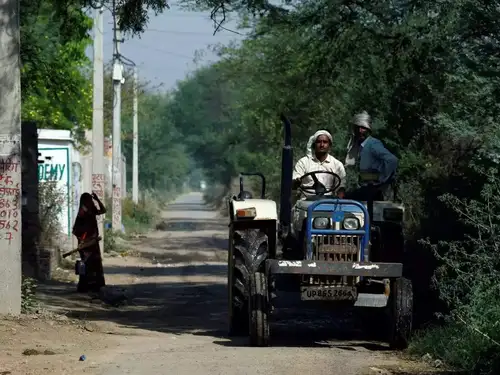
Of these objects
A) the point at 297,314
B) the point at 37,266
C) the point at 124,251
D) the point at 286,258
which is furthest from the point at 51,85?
the point at 124,251

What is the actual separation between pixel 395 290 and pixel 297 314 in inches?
160

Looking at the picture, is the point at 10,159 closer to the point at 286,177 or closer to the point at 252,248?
the point at 252,248

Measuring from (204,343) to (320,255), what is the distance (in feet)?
5.54

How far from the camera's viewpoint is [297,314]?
53.8 ft

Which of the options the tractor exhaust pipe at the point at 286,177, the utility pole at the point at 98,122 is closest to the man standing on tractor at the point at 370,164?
the tractor exhaust pipe at the point at 286,177

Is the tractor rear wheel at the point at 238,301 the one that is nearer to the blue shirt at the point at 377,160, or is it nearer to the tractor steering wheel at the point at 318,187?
the tractor steering wheel at the point at 318,187

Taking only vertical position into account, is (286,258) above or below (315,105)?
below

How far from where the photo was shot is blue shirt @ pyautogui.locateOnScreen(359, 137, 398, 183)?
43.1ft

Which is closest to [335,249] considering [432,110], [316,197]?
[316,197]

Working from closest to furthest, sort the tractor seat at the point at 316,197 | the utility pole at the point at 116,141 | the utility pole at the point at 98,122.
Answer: the tractor seat at the point at 316,197 < the utility pole at the point at 98,122 < the utility pole at the point at 116,141

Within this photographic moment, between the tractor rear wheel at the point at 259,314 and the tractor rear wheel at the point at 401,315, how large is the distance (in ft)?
4.25

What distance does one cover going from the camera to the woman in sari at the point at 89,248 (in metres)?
20.0

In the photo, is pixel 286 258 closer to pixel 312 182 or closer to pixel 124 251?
pixel 312 182

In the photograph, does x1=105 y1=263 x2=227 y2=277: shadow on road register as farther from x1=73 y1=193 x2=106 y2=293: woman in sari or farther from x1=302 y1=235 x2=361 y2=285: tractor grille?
x1=302 y1=235 x2=361 y2=285: tractor grille
